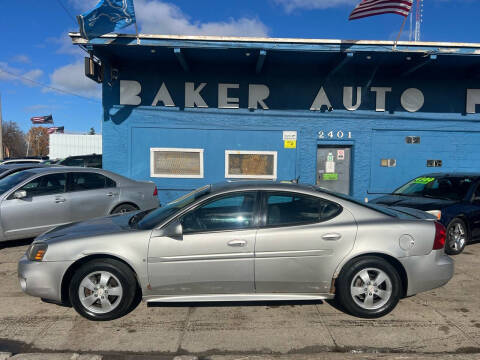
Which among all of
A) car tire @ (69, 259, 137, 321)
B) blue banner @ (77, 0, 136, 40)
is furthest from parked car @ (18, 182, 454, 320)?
blue banner @ (77, 0, 136, 40)

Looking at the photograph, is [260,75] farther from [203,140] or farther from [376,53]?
[376,53]

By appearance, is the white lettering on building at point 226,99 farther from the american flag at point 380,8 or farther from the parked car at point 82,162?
the parked car at point 82,162

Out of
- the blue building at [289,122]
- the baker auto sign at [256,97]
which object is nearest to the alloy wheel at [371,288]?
the blue building at [289,122]

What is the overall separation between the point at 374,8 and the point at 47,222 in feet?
28.2

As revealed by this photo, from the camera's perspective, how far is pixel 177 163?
399 inches

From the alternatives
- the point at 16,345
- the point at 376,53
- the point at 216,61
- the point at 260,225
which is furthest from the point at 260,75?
the point at 16,345

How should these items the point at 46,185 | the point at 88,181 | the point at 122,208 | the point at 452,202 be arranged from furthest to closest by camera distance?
the point at 122,208, the point at 88,181, the point at 46,185, the point at 452,202

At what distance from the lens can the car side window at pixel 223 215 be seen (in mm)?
3732

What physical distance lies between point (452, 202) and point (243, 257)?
4833 millimetres

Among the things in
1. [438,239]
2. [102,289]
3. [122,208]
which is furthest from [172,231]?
[122,208]

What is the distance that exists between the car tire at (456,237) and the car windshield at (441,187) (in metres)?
0.60

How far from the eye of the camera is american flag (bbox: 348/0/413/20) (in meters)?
8.18

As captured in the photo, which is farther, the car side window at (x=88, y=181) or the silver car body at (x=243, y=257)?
the car side window at (x=88, y=181)

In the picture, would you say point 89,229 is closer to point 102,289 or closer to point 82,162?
point 102,289
